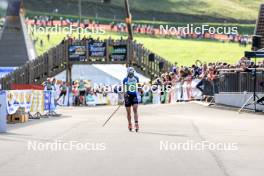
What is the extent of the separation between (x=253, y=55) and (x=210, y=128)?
26.7 ft

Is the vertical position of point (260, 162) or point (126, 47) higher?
point (126, 47)

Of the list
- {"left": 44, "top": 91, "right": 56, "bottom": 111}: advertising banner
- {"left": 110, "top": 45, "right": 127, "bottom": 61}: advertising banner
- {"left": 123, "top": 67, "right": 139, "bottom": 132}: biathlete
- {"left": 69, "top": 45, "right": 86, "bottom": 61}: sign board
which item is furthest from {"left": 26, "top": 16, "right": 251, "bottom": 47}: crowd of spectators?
{"left": 123, "top": 67, "right": 139, "bottom": 132}: biathlete

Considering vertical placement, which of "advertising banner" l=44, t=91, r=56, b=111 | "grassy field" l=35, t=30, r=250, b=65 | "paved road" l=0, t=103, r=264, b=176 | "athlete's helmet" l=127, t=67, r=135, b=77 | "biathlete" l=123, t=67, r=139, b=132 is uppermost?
"grassy field" l=35, t=30, r=250, b=65

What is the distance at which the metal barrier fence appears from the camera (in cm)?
2936

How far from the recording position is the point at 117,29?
92938 mm

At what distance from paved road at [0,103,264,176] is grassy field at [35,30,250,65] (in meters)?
52.7

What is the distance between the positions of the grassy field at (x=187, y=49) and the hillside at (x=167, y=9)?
964 inches

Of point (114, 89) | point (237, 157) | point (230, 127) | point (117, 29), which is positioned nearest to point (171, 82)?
point (114, 89)

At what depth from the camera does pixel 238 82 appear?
30578 mm

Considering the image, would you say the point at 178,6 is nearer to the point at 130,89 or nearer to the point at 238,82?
the point at 238,82

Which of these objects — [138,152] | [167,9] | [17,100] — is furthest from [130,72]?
[167,9]

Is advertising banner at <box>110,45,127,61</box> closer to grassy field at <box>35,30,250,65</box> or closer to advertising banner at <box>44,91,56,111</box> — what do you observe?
grassy field at <box>35,30,250,65</box>

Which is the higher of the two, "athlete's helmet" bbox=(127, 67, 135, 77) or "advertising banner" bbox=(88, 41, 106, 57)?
"advertising banner" bbox=(88, 41, 106, 57)

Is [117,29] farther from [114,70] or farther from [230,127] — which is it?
[230,127]
